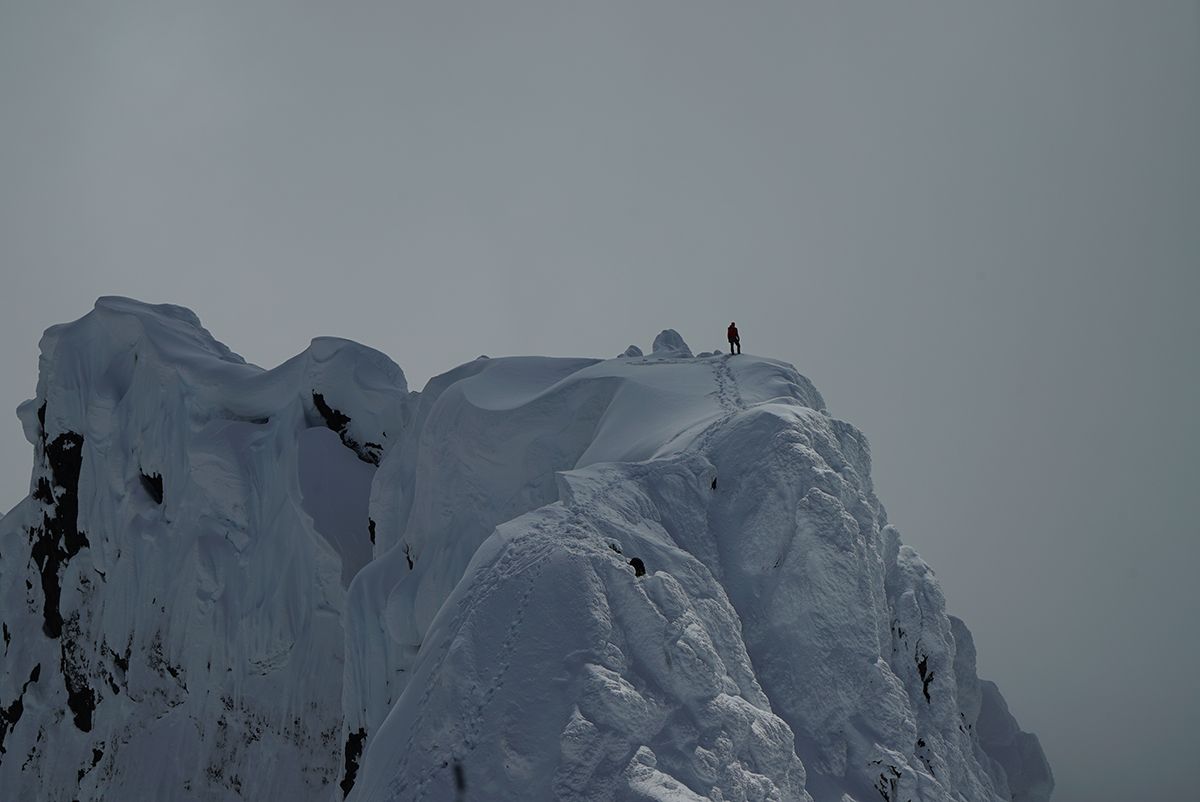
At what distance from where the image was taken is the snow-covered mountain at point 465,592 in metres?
9.12

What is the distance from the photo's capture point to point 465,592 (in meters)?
9.97

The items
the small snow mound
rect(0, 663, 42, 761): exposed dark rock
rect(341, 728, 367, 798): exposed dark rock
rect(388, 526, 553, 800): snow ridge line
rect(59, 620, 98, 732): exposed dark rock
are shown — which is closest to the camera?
rect(388, 526, 553, 800): snow ridge line

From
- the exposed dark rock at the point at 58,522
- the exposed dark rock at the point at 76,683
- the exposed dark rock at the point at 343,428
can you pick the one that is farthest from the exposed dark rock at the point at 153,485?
the exposed dark rock at the point at 343,428

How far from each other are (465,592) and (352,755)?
1235 centimetres

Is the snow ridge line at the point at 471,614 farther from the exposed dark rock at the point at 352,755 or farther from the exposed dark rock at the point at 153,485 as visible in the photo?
the exposed dark rock at the point at 153,485

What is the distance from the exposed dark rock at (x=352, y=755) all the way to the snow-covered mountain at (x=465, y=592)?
0.24 ft

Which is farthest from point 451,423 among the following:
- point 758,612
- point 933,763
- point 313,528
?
point 933,763

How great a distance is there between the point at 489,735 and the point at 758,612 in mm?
4439

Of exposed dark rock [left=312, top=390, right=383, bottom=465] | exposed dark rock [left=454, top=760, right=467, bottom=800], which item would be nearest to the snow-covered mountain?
exposed dark rock [left=454, top=760, right=467, bottom=800]

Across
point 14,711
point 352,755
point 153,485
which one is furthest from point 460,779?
point 14,711

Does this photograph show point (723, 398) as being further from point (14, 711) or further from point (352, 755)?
point (14, 711)

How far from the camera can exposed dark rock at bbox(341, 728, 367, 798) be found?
2005 cm

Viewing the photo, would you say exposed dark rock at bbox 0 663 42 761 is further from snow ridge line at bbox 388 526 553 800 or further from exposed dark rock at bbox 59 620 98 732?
snow ridge line at bbox 388 526 553 800

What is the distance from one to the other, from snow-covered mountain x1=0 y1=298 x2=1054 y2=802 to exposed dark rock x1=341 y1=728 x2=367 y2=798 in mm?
74
